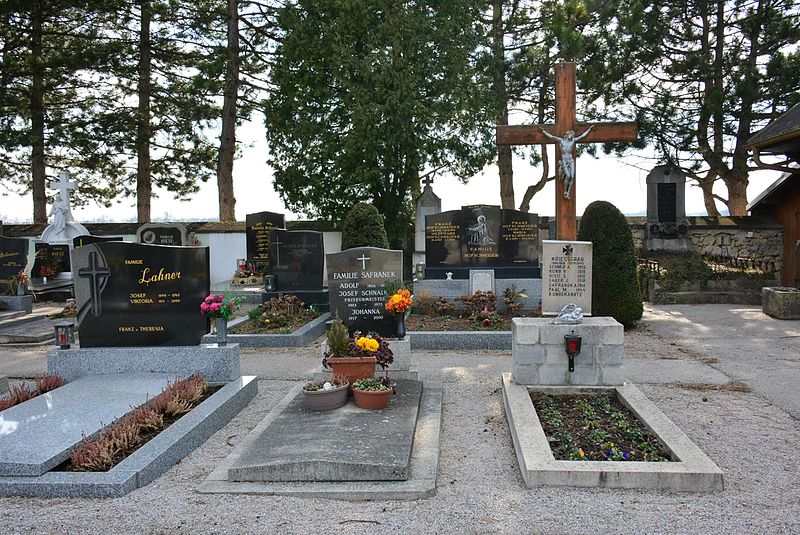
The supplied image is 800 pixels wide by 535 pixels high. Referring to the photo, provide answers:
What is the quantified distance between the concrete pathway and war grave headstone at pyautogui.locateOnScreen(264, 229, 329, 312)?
21.7 ft

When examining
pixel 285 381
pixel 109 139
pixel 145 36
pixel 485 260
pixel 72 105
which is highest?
pixel 145 36

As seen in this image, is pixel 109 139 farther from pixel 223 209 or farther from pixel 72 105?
pixel 223 209

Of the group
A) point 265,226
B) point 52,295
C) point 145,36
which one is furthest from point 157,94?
point 52,295

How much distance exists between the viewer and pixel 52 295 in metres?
15.5

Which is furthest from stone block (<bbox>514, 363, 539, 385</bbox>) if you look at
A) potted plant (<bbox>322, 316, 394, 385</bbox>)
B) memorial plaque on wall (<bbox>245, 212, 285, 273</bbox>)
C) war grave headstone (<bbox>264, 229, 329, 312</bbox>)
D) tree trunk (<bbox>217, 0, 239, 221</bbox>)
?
tree trunk (<bbox>217, 0, 239, 221</bbox>)

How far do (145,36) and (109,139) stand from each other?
372 cm

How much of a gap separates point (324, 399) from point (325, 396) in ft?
0.10

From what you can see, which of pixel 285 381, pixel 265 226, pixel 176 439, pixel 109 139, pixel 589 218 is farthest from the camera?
pixel 109 139

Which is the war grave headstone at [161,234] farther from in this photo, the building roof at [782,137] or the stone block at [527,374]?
the building roof at [782,137]

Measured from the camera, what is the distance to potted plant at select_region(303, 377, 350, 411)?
5746 mm

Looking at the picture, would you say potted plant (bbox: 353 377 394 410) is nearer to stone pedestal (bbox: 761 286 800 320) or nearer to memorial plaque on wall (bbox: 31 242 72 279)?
stone pedestal (bbox: 761 286 800 320)

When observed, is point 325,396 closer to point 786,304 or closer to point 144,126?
point 786,304

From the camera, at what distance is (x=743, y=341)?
9.72m

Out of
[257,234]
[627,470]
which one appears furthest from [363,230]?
[627,470]
